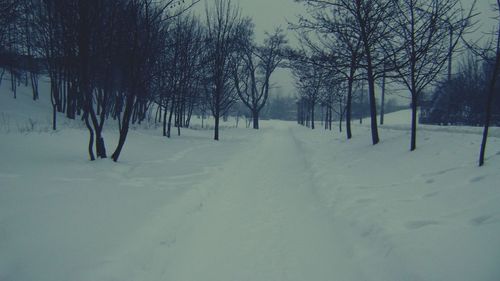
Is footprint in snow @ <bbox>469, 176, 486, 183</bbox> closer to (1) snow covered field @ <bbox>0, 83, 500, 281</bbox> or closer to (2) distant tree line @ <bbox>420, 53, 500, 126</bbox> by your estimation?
(1) snow covered field @ <bbox>0, 83, 500, 281</bbox>

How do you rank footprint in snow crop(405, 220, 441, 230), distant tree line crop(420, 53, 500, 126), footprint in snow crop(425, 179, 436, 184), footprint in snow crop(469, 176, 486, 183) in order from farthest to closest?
distant tree line crop(420, 53, 500, 126), footprint in snow crop(425, 179, 436, 184), footprint in snow crop(469, 176, 486, 183), footprint in snow crop(405, 220, 441, 230)

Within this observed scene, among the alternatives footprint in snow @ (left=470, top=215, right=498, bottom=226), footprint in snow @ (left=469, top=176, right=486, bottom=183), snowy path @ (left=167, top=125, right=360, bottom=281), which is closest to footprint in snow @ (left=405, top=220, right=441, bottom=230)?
footprint in snow @ (left=470, top=215, right=498, bottom=226)

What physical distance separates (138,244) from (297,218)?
296cm

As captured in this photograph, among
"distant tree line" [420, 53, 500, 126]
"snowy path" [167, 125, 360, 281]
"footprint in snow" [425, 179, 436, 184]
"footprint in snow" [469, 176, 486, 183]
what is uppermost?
"distant tree line" [420, 53, 500, 126]

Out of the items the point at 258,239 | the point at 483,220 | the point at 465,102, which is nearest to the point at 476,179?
the point at 483,220

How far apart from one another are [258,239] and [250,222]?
25.5 inches

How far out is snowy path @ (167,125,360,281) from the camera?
3332 mm

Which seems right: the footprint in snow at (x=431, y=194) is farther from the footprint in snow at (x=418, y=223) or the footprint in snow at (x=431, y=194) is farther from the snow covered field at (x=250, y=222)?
the footprint in snow at (x=418, y=223)

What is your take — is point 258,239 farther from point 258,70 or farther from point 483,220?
point 258,70

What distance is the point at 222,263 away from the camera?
3.49 m

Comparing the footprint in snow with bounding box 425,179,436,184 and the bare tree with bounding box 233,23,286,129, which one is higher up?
the bare tree with bounding box 233,23,286,129

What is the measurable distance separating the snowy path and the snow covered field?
2 cm

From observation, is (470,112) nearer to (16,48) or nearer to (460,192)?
(460,192)

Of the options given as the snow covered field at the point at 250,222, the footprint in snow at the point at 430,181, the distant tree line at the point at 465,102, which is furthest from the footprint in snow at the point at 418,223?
the distant tree line at the point at 465,102
